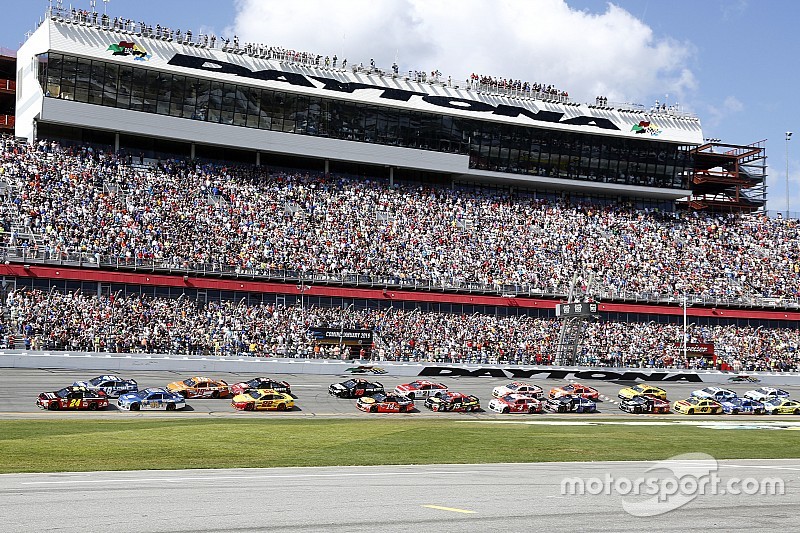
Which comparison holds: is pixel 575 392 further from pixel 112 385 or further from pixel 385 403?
pixel 112 385

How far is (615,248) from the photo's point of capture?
79.7 meters

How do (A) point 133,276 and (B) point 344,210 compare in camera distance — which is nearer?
(A) point 133,276

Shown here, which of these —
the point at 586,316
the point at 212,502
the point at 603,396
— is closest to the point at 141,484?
the point at 212,502

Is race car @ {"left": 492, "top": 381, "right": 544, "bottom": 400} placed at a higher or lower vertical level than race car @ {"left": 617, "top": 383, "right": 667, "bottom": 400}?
higher

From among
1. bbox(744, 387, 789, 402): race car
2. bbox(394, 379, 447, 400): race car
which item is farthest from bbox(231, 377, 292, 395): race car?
bbox(744, 387, 789, 402): race car

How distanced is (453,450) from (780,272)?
211ft

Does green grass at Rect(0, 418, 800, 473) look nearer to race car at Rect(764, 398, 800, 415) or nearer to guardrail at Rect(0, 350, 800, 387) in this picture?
race car at Rect(764, 398, 800, 415)

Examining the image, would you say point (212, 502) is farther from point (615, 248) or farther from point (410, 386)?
point (615, 248)

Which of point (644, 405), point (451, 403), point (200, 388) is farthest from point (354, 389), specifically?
point (644, 405)

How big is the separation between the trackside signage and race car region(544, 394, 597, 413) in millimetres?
11005

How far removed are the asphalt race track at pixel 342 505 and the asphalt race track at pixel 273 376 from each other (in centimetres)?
1968

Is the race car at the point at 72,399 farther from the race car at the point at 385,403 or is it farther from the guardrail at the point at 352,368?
the race car at the point at 385,403

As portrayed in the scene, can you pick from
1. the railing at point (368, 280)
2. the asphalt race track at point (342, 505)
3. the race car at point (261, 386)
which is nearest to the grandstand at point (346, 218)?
the railing at point (368, 280)

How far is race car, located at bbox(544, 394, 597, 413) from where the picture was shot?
1939 inches
